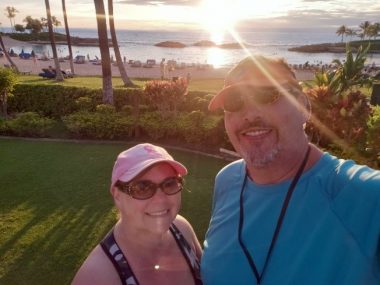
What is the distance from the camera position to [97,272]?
2.45 metres

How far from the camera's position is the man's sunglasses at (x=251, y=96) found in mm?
2480

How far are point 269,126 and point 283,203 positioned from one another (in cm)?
49

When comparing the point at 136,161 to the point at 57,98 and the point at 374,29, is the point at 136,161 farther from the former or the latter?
the point at 374,29

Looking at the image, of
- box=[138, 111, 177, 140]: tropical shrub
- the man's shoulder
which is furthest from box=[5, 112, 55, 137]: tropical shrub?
the man's shoulder

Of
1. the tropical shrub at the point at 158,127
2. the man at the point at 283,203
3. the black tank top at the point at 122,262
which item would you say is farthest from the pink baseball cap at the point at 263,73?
the tropical shrub at the point at 158,127

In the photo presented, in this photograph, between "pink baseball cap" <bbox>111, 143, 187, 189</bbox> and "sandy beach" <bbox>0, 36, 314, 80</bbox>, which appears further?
"sandy beach" <bbox>0, 36, 314, 80</bbox>

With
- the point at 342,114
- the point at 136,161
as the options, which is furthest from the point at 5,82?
the point at 136,161

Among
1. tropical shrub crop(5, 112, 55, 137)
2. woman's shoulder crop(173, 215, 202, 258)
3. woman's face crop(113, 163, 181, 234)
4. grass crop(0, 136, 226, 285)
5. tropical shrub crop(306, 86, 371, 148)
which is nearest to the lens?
woman's face crop(113, 163, 181, 234)

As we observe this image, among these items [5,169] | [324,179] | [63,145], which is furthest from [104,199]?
[324,179]

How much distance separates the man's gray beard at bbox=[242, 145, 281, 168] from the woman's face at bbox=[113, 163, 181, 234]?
582 millimetres

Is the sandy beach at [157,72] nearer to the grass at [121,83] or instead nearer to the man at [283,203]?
the grass at [121,83]

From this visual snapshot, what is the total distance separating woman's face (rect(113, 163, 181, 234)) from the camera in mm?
2725

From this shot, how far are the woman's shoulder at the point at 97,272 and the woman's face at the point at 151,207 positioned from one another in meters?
0.33

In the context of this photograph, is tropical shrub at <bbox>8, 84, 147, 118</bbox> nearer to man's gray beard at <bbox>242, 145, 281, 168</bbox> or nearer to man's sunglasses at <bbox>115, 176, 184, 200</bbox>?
man's sunglasses at <bbox>115, 176, 184, 200</bbox>
